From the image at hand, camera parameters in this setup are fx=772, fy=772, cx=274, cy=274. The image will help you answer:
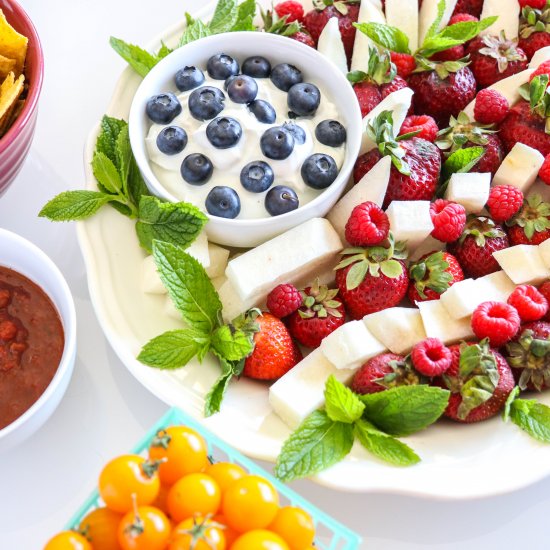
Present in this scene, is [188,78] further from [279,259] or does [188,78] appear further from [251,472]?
[251,472]

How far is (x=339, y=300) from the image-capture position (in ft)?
4.24

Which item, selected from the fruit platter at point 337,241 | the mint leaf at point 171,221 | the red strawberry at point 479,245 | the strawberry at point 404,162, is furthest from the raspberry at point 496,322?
the mint leaf at point 171,221

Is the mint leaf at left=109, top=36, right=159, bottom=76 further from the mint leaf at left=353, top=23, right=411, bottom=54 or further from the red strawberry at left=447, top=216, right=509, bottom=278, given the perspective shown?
the red strawberry at left=447, top=216, right=509, bottom=278

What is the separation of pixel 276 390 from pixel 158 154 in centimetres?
45

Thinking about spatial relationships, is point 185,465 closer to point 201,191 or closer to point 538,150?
point 201,191

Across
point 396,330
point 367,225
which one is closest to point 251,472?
point 396,330

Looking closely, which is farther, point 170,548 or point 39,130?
point 39,130

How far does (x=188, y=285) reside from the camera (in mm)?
1210

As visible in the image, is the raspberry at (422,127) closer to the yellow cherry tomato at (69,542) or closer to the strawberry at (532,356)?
the strawberry at (532,356)

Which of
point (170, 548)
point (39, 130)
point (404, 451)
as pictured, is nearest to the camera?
point (170, 548)

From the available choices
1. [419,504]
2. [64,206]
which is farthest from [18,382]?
[419,504]

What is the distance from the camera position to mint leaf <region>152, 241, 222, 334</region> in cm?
119

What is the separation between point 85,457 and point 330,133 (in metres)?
0.69

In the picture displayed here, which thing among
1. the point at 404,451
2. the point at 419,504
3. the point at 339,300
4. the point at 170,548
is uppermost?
the point at 170,548
